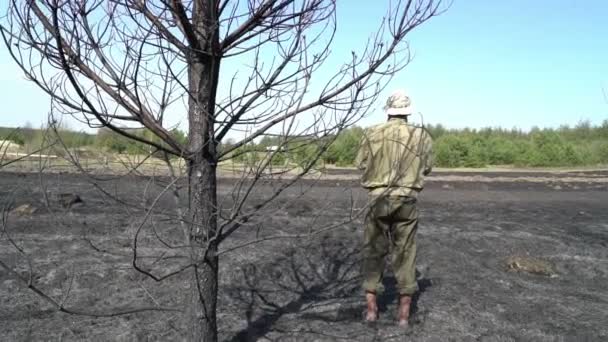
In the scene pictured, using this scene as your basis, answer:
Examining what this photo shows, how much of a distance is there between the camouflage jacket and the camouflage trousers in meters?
0.15

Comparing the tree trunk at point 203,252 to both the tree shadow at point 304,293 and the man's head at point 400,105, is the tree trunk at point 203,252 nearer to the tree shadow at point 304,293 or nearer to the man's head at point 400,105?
the tree shadow at point 304,293

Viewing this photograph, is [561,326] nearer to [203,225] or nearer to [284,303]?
[284,303]

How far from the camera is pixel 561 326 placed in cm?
473

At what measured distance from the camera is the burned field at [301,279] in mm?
4219

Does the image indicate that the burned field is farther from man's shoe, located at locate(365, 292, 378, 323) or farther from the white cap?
the white cap

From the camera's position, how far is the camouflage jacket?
14.7ft

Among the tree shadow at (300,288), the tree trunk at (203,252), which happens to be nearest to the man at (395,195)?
the tree shadow at (300,288)

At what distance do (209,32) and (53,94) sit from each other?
2.66 feet

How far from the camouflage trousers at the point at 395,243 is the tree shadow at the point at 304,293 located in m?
0.41

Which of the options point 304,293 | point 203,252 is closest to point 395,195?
point 304,293

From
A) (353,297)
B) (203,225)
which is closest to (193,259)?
(203,225)

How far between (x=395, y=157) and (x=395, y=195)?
0.98 ft

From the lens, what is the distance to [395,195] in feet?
14.7

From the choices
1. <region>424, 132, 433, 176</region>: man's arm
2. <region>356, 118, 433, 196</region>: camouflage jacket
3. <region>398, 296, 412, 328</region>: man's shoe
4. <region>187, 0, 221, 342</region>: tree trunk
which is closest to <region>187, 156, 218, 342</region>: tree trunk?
<region>187, 0, 221, 342</region>: tree trunk
